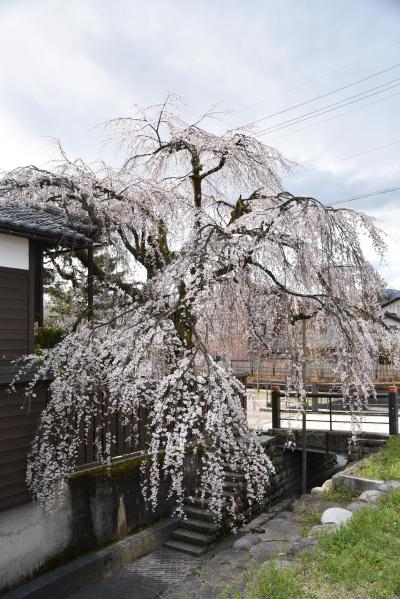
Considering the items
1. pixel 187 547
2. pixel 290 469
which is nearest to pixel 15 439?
pixel 187 547

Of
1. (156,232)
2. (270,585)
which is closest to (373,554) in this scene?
(270,585)

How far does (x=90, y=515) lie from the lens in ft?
23.4

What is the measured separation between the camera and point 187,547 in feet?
25.0

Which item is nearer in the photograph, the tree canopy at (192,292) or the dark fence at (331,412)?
the tree canopy at (192,292)

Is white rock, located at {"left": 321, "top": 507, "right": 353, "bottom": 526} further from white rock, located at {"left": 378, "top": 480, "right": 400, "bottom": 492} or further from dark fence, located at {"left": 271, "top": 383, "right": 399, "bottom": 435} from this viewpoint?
dark fence, located at {"left": 271, "top": 383, "right": 399, "bottom": 435}

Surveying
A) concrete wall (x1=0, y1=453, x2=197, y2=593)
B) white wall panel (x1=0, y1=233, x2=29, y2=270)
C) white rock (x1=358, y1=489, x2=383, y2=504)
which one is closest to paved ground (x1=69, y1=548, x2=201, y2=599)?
concrete wall (x1=0, y1=453, x2=197, y2=593)

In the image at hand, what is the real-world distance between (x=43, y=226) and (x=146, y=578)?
5.43 m

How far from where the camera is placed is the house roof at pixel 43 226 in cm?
645

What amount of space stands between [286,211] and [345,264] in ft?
3.51

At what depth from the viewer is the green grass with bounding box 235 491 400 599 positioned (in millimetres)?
3945

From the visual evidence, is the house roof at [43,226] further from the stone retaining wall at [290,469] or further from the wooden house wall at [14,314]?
the stone retaining wall at [290,469]

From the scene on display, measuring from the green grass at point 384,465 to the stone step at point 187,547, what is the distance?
2.96 m

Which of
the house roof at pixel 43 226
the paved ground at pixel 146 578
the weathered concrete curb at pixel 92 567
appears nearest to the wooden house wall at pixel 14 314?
the house roof at pixel 43 226

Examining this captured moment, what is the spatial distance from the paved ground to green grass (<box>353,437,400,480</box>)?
3264mm
